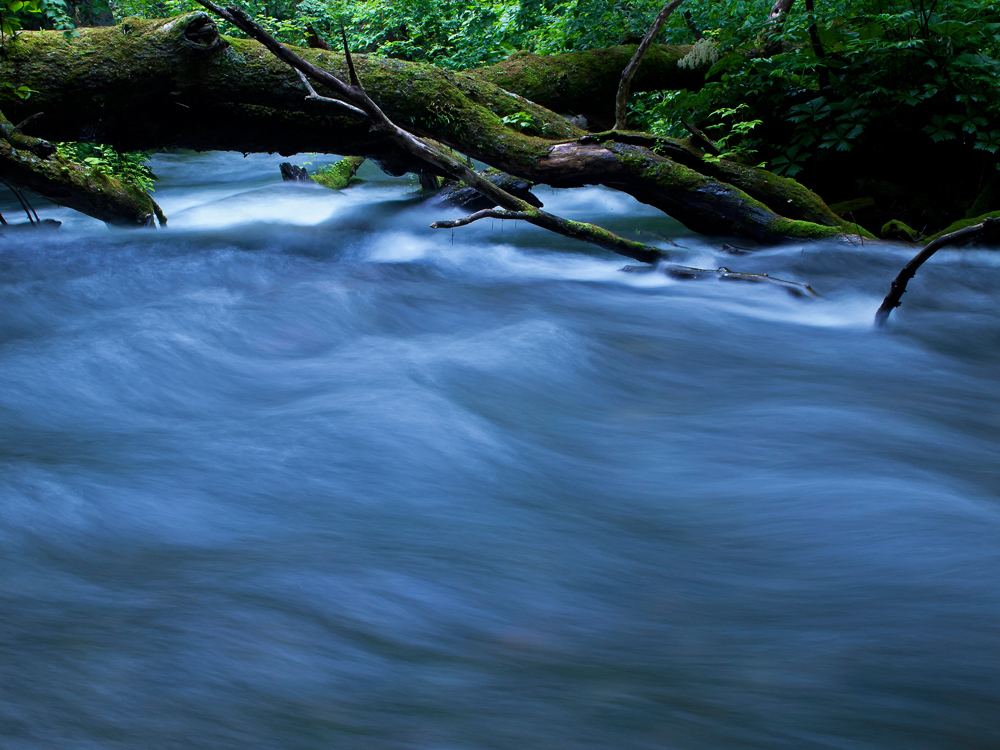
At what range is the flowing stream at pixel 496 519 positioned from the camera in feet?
4.95

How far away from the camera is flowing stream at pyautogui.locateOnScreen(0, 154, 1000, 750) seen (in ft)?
4.95

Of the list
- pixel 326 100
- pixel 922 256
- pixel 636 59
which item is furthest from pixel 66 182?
pixel 922 256

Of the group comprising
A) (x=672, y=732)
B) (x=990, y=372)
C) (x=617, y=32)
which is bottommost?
(x=990, y=372)

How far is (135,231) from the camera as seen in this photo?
7.20m

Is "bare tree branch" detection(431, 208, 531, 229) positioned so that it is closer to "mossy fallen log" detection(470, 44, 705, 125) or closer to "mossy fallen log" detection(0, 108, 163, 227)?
"mossy fallen log" detection(470, 44, 705, 125)

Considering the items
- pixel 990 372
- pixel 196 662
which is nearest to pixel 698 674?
pixel 196 662

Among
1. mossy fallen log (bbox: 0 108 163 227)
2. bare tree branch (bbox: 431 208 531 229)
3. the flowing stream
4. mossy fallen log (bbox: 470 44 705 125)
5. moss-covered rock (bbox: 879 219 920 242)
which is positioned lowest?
the flowing stream

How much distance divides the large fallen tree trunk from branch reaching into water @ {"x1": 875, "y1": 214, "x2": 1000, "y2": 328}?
4.93ft

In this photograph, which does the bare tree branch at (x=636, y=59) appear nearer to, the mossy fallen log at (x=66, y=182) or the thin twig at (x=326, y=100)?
the thin twig at (x=326, y=100)

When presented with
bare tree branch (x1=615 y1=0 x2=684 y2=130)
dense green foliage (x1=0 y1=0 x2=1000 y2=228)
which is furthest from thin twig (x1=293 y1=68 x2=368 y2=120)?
bare tree branch (x1=615 y1=0 x2=684 y2=130)

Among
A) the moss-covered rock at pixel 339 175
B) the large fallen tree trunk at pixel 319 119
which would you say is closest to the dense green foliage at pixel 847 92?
the large fallen tree trunk at pixel 319 119

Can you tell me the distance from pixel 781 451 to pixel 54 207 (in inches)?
380

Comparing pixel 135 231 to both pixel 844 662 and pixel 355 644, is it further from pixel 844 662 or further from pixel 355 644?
pixel 844 662

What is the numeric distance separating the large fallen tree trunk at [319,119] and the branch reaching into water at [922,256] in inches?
59.2
